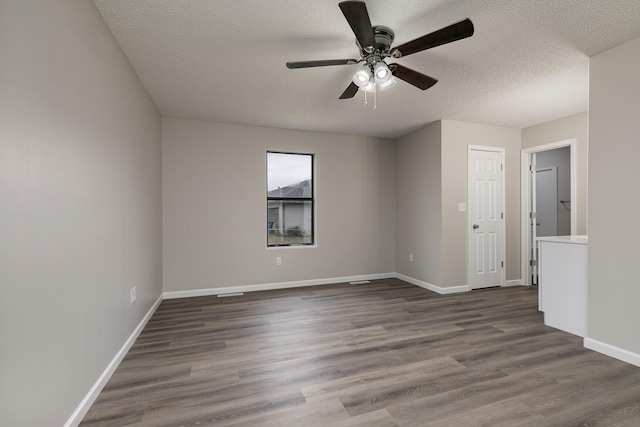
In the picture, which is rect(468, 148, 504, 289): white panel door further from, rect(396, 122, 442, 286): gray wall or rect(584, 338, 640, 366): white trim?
rect(584, 338, 640, 366): white trim

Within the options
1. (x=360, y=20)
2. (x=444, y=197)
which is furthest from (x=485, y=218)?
(x=360, y=20)

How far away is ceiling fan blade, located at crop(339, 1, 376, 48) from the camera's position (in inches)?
60.3

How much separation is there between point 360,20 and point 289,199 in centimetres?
328

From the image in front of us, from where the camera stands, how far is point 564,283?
113 inches

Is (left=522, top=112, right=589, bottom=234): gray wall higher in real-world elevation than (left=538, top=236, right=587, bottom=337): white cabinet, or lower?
higher

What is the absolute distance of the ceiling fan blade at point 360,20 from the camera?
1532 millimetres

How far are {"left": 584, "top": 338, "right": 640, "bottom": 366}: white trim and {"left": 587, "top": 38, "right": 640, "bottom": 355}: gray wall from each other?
0.10ft

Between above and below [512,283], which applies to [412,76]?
above

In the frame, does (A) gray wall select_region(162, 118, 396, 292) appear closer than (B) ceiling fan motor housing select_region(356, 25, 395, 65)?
No

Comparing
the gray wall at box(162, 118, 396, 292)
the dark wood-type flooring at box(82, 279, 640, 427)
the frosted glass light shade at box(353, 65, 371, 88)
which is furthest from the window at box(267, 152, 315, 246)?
the frosted glass light shade at box(353, 65, 371, 88)

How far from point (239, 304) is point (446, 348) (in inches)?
→ 97.4

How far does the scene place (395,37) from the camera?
2.21 m

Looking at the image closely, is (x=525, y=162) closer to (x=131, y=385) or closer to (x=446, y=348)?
(x=446, y=348)

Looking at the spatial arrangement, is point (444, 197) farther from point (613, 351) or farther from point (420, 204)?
point (613, 351)
